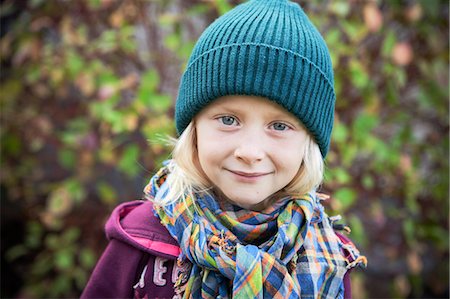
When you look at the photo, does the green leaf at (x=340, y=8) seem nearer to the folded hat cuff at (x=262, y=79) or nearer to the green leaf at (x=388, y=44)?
the green leaf at (x=388, y=44)

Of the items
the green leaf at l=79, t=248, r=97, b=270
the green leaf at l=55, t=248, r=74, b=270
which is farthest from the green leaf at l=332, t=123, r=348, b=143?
the green leaf at l=55, t=248, r=74, b=270

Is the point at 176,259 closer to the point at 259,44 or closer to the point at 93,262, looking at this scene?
the point at 259,44

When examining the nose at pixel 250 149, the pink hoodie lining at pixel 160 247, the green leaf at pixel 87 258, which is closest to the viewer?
the nose at pixel 250 149

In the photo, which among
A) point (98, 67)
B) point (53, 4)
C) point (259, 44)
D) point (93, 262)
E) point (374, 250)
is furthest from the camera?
point (374, 250)

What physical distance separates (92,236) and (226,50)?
6.98 ft

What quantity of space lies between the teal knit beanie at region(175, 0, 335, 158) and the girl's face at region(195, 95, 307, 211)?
3cm

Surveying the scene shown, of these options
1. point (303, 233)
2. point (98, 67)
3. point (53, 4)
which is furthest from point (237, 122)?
point (53, 4)

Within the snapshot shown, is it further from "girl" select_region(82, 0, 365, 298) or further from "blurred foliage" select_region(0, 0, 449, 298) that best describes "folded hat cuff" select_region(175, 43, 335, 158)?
"blurred foliage" select_region(0, 0, 449, 298)

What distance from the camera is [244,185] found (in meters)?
1.43

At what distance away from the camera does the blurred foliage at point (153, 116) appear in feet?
8.64

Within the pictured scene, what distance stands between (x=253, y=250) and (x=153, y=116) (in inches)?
52.4

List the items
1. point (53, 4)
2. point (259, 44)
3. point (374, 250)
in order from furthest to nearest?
point (374, 250), point (53, 4), point (259, 44)

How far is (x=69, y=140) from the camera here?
280 cm

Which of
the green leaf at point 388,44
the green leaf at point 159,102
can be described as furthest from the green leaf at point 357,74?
the green leaf at point 159,102
